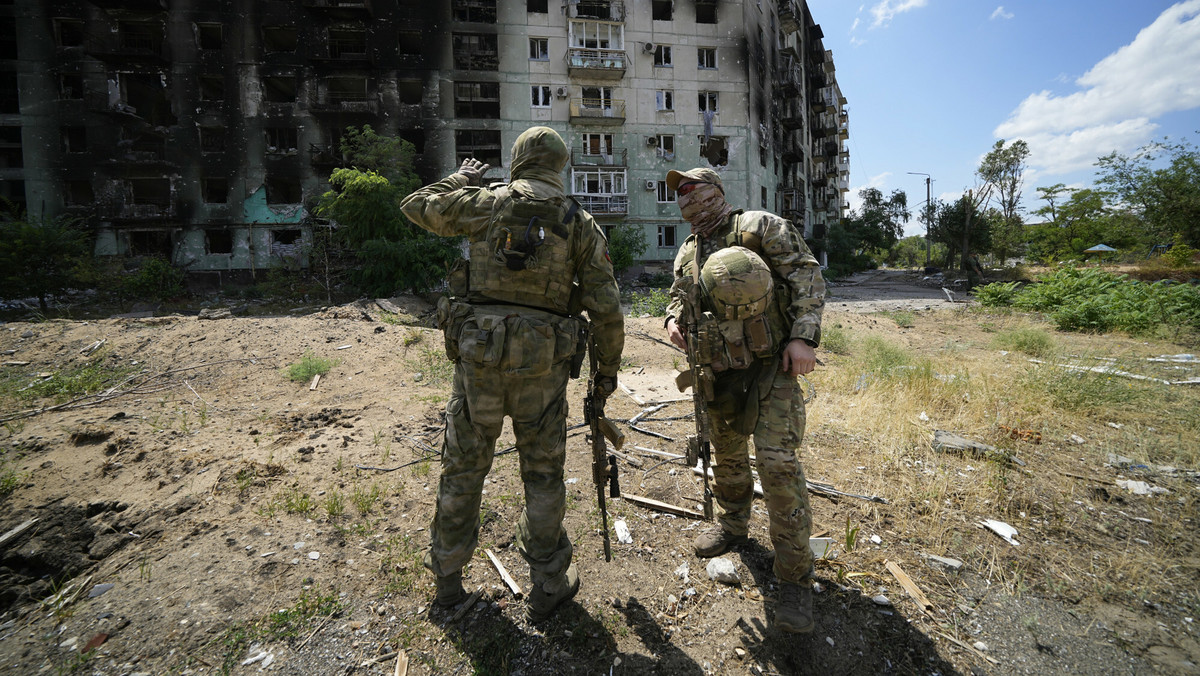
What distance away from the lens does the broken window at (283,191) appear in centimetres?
2148

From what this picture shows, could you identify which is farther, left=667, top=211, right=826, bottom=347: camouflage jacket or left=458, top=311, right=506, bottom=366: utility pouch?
left=667, top=211, right=826, bottom=347: camouflage jacket

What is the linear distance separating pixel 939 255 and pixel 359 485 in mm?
51516

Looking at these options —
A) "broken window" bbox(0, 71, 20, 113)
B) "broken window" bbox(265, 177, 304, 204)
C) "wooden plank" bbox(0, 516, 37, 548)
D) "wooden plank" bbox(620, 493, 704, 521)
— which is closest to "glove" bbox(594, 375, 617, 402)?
"wooden plank" bbox(620, 493, 704, 521)

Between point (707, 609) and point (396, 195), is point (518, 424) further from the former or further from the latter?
point (396, 195)

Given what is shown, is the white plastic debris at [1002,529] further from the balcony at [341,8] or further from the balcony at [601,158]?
the balcony at [341,8]

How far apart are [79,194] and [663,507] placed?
30855mm

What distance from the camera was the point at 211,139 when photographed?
849 inches

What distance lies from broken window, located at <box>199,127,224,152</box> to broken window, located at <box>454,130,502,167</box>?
10.2m

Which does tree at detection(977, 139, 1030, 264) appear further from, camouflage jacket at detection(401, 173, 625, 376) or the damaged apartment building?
camouflage jacket at detection(401, 173, 625, 376)

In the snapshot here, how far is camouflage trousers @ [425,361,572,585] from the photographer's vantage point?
2312mm

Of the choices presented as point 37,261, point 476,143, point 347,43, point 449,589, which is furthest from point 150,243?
point 449,589

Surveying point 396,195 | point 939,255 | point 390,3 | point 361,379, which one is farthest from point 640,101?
point 939,255

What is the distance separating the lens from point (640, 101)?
931 inches

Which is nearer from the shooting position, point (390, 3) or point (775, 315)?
point (775, 315)
